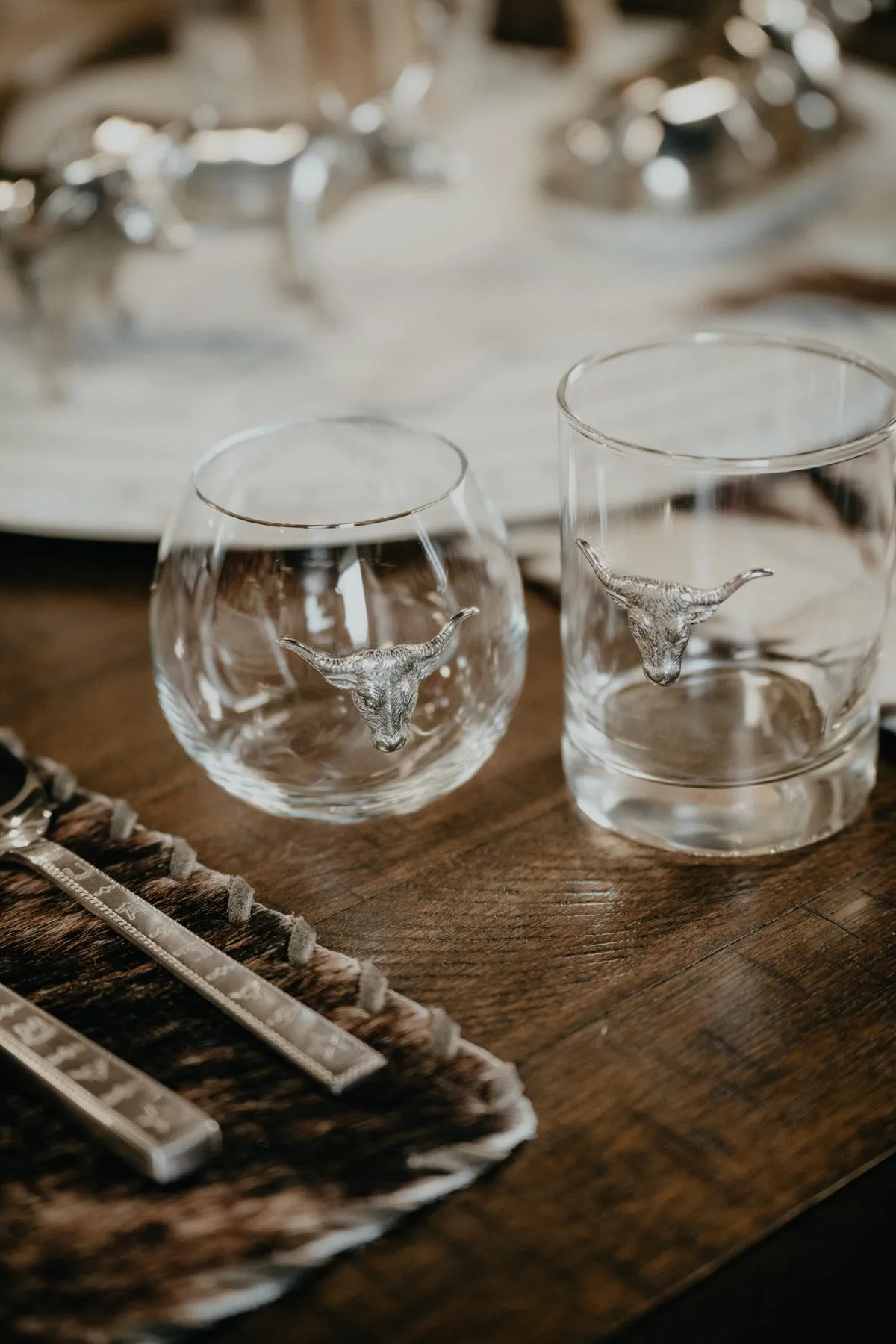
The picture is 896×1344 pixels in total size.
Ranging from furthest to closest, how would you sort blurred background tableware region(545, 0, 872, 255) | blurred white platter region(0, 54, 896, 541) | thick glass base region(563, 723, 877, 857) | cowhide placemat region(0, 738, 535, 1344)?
blurred background tableware region(545, 0, 872, 255) → blurred white platter region(0, 54, 896, 541) → thick glass base region(563, 723, 877, 857) → cowhide placemat region(0, 738, 535, 1344)

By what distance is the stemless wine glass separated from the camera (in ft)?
1.31

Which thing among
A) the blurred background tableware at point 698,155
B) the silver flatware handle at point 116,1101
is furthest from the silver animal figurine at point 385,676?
the blurred background tableware at point 698,155

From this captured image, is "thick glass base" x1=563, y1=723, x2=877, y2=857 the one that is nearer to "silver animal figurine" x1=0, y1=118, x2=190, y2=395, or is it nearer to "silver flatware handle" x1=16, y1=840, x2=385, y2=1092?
"silver flatware handle" x1=16, y1=840, x2=385, y2=1092

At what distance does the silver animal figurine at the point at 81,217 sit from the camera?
0.65 m

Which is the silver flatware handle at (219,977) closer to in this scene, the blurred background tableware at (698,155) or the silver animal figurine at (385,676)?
the silver animal figurine at (385,676)

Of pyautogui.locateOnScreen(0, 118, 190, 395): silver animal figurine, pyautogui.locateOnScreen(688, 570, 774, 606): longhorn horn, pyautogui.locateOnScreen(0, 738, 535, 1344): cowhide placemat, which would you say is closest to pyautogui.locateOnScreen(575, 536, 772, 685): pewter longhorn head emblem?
pyautogui.locateOnScreen(688, 570, 774, 606): longhorn horn

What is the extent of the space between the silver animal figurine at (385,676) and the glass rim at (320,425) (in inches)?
1.2

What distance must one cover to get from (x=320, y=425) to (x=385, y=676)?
0.10m

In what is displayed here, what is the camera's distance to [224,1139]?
1.01ft

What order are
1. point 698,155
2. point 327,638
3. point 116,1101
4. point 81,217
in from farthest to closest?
point 698,155 < point 81,217 < point 327,638 < point 116,1101

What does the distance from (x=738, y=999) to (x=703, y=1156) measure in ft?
0.16

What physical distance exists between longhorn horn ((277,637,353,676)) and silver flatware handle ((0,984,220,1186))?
0.10m

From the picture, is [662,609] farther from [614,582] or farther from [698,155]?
[698,155]

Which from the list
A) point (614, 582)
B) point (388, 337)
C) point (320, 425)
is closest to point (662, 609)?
point (614, 582)
